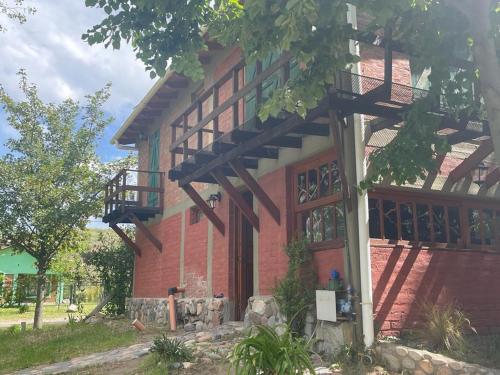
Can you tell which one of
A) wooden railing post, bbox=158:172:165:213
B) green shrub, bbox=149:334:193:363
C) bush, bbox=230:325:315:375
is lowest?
green shrub, bbox=149:334:193:363

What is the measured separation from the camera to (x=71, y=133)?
16.7 m

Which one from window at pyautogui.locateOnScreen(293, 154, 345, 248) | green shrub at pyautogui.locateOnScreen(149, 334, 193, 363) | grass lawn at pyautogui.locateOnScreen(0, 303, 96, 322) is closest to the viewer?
green shrub at pyautogui.locateOnScreen(149, 334, 193, 363)

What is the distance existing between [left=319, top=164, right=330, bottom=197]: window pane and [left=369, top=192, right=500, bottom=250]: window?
0.78 metres

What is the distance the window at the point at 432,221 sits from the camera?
7199mm

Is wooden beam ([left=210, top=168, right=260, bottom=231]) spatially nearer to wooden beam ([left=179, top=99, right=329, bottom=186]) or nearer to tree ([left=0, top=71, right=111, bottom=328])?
wooden beam ([left=179, top=99, right=329, bottom=186])

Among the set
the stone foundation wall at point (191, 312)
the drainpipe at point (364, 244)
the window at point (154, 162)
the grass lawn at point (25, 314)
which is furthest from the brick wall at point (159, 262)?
the drainpipe at point (364, 244)

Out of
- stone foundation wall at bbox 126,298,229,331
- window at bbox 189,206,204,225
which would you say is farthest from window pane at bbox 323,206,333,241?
window at bbox 189,206,204,225

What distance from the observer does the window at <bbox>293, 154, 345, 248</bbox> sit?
7.41 m

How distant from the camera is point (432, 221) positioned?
298 inches

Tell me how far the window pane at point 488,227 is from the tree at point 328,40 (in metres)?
2.64

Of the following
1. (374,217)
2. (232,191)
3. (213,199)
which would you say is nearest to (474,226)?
(374,217)

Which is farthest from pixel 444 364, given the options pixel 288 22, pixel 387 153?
pixel 288 22

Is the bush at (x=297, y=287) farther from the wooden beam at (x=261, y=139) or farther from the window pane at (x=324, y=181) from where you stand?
the wooden beam at (x=261, y=139)

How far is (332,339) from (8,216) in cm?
1162
